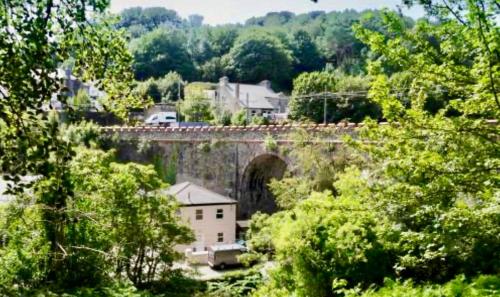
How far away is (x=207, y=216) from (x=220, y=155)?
4.69 metres

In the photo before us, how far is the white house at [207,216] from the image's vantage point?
25.0 m

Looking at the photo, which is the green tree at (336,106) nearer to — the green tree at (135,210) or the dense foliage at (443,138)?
the green tree at (135,210)

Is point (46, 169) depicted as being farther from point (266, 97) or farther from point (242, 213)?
point (266, 97)

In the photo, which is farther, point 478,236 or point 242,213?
point 242,213

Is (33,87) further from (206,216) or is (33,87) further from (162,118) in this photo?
(162,118)

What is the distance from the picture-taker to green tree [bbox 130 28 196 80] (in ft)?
247

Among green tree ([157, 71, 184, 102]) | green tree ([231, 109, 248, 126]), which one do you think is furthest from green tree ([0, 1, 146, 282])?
green tree ([157, 71, 184, 102])

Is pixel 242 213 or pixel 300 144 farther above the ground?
pixel 300 144

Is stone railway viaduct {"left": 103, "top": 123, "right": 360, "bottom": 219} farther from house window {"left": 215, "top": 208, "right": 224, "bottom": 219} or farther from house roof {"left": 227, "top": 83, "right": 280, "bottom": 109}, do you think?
house roof {"left": 227, "top": 83, "right": 280, "bottom": 109}

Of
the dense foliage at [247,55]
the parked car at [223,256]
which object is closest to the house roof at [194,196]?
the parked car at [223,256]

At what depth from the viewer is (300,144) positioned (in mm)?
23062

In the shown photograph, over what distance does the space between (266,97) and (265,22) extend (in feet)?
351

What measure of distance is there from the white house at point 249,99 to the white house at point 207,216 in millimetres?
23235

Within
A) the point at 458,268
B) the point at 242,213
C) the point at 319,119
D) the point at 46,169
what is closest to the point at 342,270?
the point at 458,268
